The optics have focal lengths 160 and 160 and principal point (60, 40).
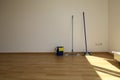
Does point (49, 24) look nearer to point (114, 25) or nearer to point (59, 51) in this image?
point (59, 51)

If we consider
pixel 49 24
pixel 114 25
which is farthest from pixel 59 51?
pixel 114 25

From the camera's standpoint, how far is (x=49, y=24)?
17.9ft

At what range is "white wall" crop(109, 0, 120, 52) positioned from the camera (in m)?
4.52

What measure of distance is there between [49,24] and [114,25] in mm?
2105

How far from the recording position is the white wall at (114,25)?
4516mm

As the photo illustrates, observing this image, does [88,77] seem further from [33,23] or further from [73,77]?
[33,23]

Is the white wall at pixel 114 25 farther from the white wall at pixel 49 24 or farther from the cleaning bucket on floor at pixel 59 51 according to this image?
the cleaning bucket on floor at pixel 59 51

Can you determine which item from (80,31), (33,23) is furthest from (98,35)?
(33,23)

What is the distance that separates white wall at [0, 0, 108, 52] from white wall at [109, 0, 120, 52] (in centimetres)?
24

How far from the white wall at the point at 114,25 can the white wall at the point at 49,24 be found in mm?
244

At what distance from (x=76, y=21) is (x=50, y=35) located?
3.31 feet

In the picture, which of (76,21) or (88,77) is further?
(76,21)

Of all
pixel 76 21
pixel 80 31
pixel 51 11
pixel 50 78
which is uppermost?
pixel 51 11

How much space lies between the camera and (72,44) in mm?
5492
